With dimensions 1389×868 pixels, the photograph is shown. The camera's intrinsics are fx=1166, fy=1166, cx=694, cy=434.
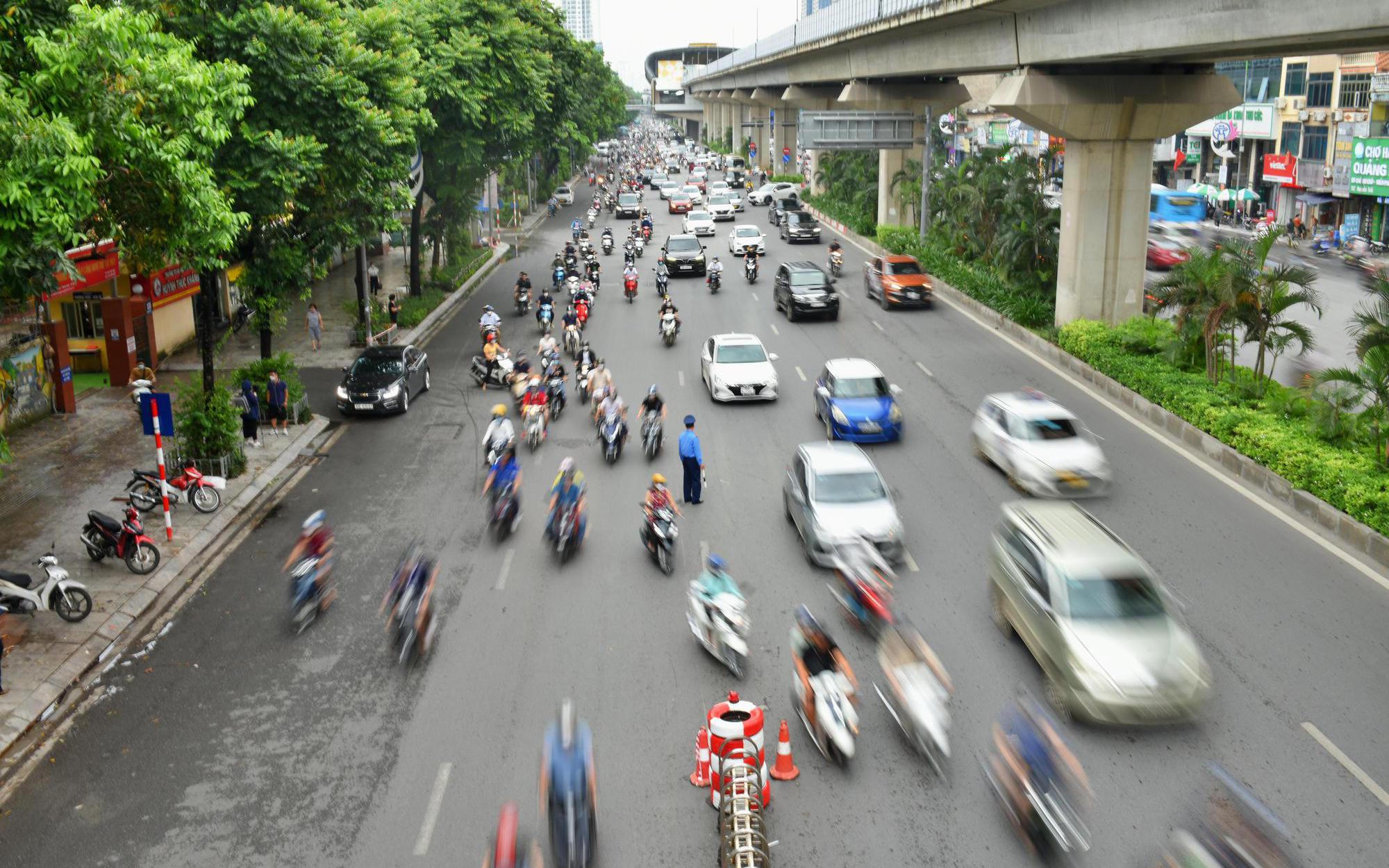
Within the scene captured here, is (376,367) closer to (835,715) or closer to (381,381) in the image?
(381,381)

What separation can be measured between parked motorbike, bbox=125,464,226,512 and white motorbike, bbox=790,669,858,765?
12.5m

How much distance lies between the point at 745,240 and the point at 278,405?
30.5 m

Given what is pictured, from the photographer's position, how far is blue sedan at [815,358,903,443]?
74.3 feet

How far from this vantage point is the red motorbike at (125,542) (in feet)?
55.4

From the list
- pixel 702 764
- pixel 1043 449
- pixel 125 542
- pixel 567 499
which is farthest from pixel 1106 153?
pixel 125 542

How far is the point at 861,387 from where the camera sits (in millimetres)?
23109

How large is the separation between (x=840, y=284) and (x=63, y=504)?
98.1 ft

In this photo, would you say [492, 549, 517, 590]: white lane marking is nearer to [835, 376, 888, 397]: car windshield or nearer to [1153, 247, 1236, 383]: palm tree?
[835, 376, 888, 397]: car windshield

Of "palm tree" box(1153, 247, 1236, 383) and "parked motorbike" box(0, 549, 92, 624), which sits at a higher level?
"palm tree" box(1153, 247, 1236, 383)

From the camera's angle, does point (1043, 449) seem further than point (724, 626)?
Yes

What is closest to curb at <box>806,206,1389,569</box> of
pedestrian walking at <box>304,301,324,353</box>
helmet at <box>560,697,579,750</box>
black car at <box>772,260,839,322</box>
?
black car at <box>772,260,839,322</box>

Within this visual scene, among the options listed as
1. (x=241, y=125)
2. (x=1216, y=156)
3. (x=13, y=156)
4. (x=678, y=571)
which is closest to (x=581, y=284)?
(x=241, y=125)

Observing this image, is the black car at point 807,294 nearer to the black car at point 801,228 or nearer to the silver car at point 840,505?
the silver car at point 840,505

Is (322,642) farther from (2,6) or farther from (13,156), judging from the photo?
(2,6)
